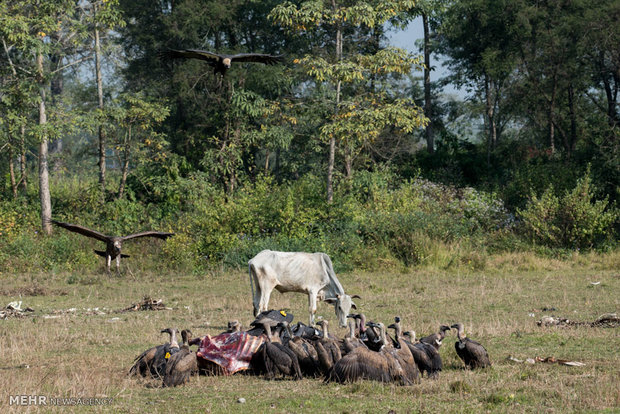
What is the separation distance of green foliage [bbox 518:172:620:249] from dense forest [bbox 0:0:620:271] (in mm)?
73

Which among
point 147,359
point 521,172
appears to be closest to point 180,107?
point 521,172

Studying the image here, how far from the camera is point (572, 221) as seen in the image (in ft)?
79.3

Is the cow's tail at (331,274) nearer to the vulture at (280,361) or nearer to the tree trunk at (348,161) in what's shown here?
the vulture at (280,361)

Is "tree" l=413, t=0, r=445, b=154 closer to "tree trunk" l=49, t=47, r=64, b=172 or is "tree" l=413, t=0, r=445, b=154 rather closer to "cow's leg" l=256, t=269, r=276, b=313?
"tree trunk" l=49, t=47, r=64, b=172

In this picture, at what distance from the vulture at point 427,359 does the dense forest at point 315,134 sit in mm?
12820

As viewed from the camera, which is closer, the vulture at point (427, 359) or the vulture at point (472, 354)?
the vulture at point (427, 359)

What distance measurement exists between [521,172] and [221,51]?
13.7 metres

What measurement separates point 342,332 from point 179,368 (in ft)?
13.8

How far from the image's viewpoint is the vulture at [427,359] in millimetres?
9422

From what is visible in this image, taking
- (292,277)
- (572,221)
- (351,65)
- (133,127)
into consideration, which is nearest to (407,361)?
(292,277)

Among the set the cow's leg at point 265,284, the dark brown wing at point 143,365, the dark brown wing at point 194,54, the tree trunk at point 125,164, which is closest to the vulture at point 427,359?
the dark brown wing at point 143,365

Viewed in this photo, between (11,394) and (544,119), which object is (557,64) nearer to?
(544,119)

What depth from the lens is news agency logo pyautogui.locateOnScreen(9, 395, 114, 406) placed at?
26.2 feet

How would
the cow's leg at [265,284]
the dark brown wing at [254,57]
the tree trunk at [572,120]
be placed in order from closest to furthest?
1. the cow's leg at [265,284]
2. the dark brown wing at [254,57]
3. the tree trunk at [572,120]
